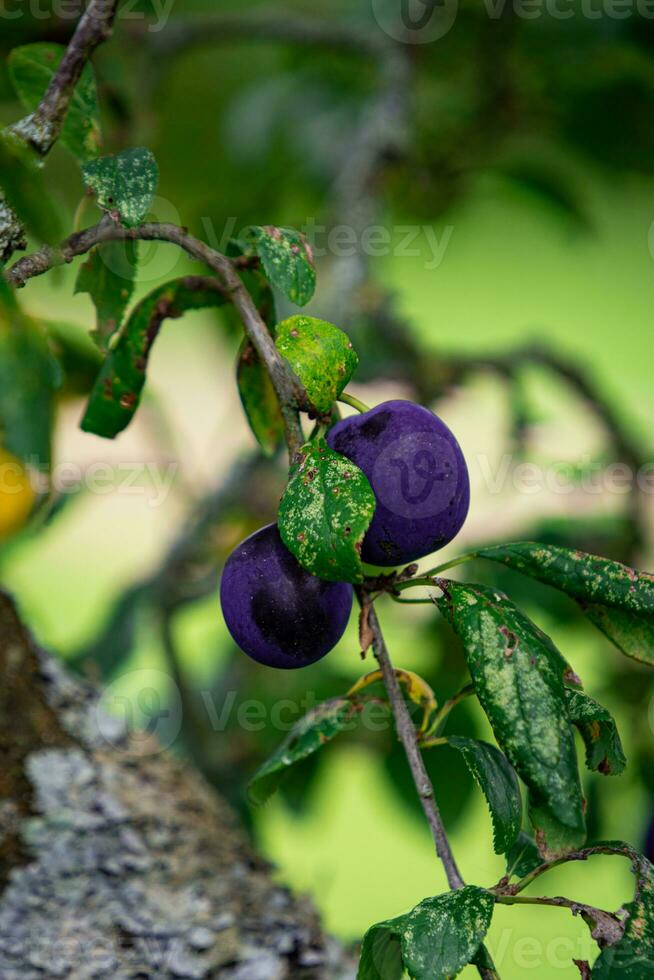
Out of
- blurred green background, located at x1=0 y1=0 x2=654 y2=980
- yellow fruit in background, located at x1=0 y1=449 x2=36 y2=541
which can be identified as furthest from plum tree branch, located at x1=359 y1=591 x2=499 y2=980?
yellow fruit in background, located at x1=0 y1=449 x2=36 y2=541

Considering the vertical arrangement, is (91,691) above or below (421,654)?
below

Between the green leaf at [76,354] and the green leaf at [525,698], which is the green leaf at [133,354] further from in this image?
the green leaf at [76,354]

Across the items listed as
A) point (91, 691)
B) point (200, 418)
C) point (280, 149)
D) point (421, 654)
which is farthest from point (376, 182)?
point (200, 418)

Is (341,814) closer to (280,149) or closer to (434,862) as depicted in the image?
(434,862)

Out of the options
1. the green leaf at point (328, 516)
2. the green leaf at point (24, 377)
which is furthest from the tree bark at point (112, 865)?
the green leaf at point (328, 516)

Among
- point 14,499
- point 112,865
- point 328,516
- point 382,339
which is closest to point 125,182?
point 328,516

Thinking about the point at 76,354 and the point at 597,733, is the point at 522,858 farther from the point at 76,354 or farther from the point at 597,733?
the point at 76,354
